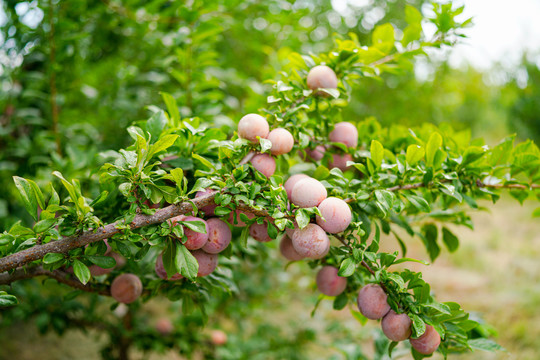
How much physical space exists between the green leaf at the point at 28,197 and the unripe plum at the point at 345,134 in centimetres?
47

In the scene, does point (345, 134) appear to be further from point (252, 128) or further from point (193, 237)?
point (193, 237)

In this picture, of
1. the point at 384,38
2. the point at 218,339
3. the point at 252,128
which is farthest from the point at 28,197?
the point at 218,339

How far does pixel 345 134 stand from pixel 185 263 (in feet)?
1.13

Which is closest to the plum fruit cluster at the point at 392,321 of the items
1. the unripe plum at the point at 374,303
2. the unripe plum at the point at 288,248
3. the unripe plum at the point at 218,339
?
the unripe plum at the point at 374,303

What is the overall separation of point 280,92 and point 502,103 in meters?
4.45

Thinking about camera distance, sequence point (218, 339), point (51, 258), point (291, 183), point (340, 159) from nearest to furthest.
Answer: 1. point (51, 258)
2. point (291, 183)
3. point (340, 159)
4. point (218, 339)

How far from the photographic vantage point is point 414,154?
0.59 metres

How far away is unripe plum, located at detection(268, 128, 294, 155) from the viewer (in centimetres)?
55

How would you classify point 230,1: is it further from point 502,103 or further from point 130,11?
point 502,103

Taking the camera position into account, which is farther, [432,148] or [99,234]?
[432,148]

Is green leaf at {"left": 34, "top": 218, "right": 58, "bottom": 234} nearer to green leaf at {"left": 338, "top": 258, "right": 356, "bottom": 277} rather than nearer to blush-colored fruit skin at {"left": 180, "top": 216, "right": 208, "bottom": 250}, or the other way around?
blush-colored fruit skin at {"left": 180, "top": 216, "right": 208, "bottom": 250}

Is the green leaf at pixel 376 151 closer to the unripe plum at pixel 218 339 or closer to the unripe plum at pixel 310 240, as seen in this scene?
the unripe plum at pixel 310 240

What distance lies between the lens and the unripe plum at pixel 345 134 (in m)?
0.66

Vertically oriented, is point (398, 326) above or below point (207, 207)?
below
